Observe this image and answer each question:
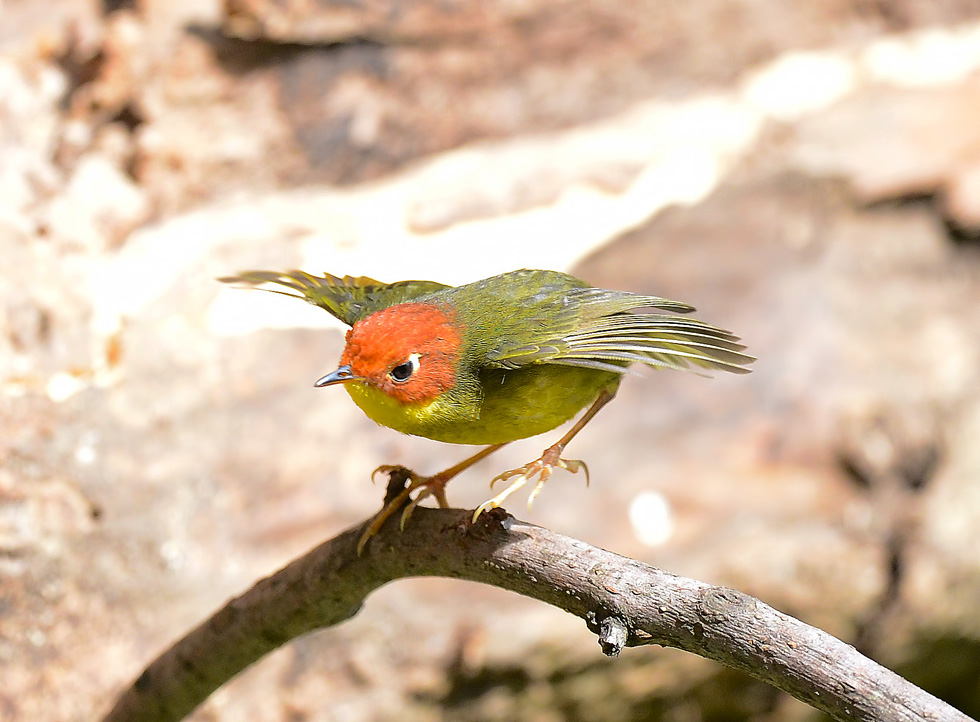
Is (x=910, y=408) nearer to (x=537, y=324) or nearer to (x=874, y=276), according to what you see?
(x=874, y=276)

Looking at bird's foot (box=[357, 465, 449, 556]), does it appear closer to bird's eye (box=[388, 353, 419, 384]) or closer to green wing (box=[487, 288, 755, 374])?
bird's eye (box=[388, 353, 419, 384])

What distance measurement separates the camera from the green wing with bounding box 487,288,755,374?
8.76ft

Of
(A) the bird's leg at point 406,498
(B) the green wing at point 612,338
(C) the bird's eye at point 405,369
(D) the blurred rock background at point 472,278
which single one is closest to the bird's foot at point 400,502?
(A) the bird's leg at point 406,498

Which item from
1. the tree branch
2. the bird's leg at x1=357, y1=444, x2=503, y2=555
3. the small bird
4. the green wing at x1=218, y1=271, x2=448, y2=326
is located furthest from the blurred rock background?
the small bird

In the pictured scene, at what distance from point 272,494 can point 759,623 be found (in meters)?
2.98

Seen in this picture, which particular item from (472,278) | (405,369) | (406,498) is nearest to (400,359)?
(405,369)

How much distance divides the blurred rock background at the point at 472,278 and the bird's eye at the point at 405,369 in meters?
2.00

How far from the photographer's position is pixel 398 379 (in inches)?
106

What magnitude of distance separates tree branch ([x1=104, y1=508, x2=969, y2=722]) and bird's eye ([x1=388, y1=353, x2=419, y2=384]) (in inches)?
14.3

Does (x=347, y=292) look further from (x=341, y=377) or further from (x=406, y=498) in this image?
(x=406, y=498)

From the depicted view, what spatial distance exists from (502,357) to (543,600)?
65 cm

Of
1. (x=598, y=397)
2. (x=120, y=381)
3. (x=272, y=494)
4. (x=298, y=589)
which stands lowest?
(x=272, y=494)

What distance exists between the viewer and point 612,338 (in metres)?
2.79

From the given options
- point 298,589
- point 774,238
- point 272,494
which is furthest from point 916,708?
point 774,238
